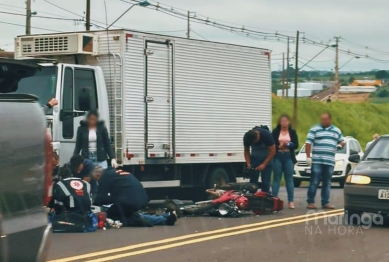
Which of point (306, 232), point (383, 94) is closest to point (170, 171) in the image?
point (306, 232)

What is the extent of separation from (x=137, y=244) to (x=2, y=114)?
540cm

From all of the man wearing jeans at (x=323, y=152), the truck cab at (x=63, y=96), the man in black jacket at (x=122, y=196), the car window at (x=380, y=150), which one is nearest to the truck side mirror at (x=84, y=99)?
the truck cab at (x=63, y=96)

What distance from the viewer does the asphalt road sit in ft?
32.5

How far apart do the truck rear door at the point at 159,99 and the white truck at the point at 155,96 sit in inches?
0.7

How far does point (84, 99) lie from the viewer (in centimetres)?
1476

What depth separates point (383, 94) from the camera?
32.5 meters

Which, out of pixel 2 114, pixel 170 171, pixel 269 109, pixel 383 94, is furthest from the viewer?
pixel 383 94

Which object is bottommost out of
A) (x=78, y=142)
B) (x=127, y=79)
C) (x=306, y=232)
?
(x=306, y=232)

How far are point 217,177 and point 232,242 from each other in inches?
264

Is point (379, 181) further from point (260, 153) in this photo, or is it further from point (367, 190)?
point (260, 153)

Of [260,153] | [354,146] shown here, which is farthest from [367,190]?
[354,146]

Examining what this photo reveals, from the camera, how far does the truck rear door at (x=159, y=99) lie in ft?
52.4

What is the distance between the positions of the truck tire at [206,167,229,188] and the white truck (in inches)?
0.8

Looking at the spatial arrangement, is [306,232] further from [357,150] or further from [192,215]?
[357,150]
